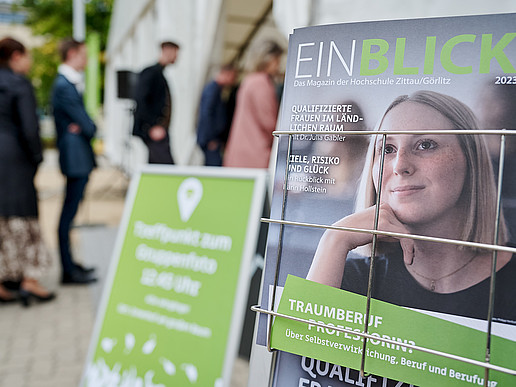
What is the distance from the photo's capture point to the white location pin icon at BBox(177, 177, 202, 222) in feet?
6.23

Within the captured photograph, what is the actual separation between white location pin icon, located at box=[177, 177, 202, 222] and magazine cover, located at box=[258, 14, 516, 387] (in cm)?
112

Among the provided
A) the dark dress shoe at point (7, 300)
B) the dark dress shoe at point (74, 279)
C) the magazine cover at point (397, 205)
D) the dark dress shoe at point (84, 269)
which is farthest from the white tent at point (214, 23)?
the dark dress shoe at point (7, 300)

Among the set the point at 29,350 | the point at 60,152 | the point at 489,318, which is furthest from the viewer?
the point at 60,152

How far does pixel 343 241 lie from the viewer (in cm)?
75

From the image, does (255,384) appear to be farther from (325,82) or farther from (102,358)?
(102,358)

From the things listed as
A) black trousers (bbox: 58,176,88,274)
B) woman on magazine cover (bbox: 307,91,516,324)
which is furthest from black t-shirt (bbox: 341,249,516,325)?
black trousers (bbox: 58,176,88,274)

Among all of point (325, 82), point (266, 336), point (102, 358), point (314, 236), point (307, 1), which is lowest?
point (102, 358)

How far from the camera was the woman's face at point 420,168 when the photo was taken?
0.68 meters

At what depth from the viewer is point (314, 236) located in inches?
30.3

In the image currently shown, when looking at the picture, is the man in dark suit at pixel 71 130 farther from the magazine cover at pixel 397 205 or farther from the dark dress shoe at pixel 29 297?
the magazine cover at pixel 397 205

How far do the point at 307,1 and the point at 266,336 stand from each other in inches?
69.7

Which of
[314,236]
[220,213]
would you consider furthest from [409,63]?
[220,213]

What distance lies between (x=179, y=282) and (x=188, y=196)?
31cm

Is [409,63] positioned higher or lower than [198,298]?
higher
